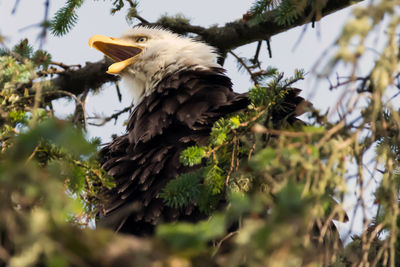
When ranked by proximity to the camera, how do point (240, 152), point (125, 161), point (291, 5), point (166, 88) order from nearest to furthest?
point (240, 152), point (291, 5), point (125, 161), point (166, 88)

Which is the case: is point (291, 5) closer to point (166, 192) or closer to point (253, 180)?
point (253, 180)

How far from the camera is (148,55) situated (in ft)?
14.4

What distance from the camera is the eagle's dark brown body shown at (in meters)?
3.10

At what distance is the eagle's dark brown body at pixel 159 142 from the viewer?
10.2 ft

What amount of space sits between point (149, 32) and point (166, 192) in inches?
96.0

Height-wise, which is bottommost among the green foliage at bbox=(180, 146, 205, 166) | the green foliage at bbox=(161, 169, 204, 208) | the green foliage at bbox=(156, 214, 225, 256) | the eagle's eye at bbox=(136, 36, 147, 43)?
the green foliage at bbox=(161, 169, 204, 208)

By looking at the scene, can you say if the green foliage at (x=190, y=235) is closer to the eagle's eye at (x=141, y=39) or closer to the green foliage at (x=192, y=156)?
the green foliage at (x=192, y=156)

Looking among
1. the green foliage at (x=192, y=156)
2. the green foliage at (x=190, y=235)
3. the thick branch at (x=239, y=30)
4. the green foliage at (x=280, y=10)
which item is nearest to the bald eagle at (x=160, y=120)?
the thick branch at (x=239, y=30)

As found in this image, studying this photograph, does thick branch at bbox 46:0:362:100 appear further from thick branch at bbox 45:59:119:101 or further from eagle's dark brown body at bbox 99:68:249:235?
eagle's dark brown body at bbox 99:68:249:235

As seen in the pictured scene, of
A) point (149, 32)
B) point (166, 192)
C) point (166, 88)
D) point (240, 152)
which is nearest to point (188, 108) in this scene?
point (166, 88)

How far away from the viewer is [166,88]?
12.3 feet

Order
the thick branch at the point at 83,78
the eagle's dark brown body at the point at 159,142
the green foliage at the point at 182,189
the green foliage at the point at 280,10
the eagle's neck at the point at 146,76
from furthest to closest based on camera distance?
the thick branch at the point at 83,78 → the eagle's neck at the point at 146,76 → the eagle's dark brown body at the point at 159,142 → the green foliage at the point at 280,10 → the green foliage at the point at 182,189

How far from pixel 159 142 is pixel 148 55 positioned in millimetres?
1214

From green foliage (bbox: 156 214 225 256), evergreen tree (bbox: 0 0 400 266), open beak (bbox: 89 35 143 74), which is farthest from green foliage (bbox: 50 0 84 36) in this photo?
green foliage (bbox: 156 214 225 256)
